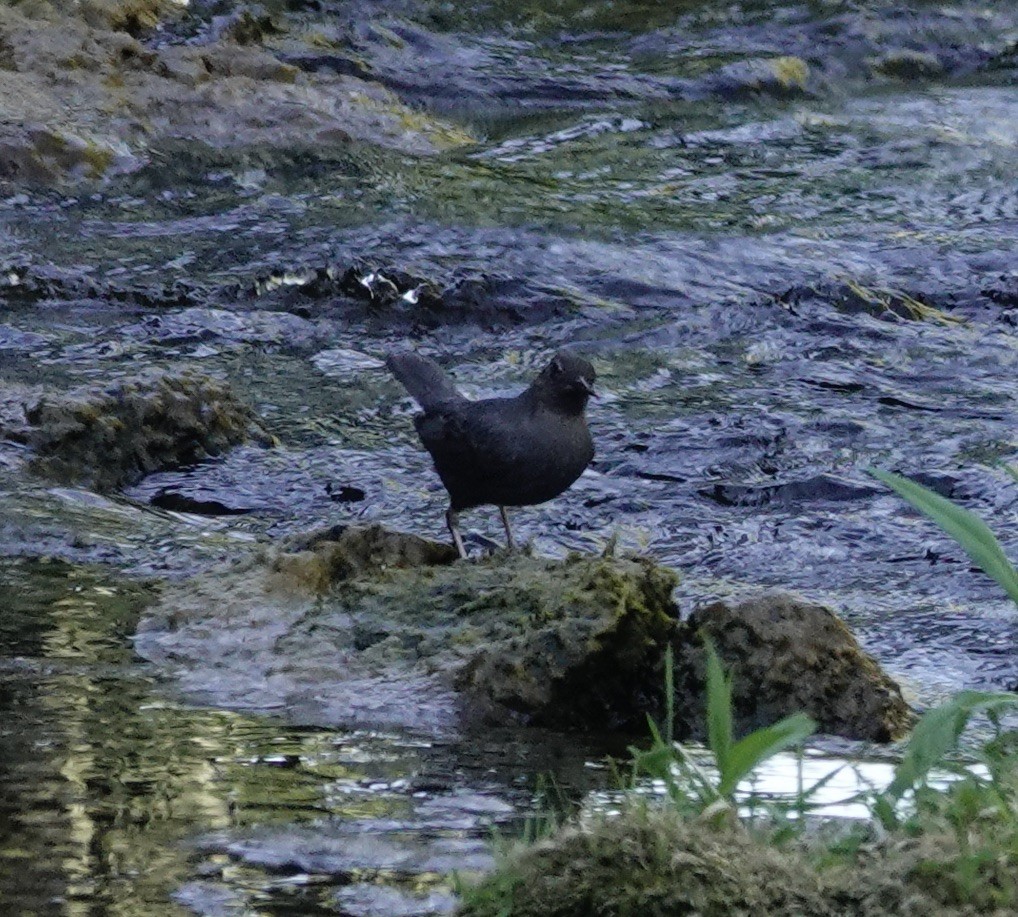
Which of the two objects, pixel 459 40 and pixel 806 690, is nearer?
pixel 806 690

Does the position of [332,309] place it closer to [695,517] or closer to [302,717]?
[695,517]

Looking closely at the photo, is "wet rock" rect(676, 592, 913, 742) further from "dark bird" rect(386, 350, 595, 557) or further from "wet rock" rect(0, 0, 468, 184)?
"wet rock" rect(0, 0, 468, 184)

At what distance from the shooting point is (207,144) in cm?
1134

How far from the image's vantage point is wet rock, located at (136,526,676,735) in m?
4.25

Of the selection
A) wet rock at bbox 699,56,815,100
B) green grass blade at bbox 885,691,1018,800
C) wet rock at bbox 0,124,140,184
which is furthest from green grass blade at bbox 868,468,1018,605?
wet rock at bbox 699,56,815,100

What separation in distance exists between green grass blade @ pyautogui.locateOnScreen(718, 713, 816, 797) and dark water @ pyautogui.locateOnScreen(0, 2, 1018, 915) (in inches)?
18.2

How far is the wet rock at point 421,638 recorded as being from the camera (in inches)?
167

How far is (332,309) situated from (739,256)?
2.09m

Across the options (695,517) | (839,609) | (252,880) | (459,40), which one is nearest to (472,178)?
(459,40)

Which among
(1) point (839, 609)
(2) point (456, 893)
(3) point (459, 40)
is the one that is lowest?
(1) point (839, 609)

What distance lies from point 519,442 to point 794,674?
4.86 feet

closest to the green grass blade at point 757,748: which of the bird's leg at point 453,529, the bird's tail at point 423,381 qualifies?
the bird's leg at point 453,529

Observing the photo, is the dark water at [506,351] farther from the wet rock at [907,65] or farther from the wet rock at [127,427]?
the wet rock at [127,427]

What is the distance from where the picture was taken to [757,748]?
268 centimetres
